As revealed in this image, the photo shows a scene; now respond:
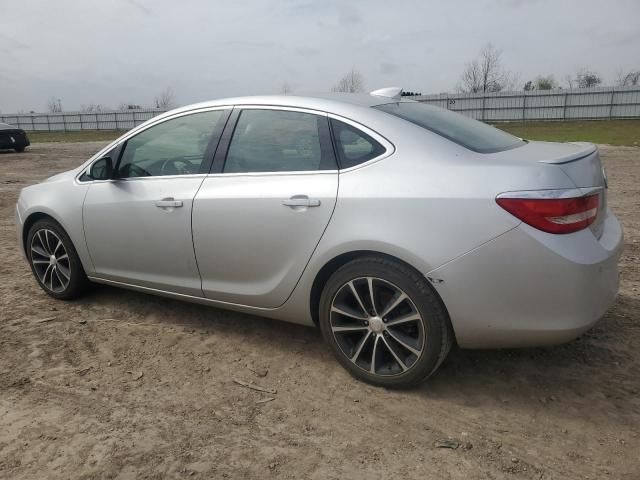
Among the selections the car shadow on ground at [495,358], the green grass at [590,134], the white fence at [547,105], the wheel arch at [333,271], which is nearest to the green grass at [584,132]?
the green grass at [590,134]

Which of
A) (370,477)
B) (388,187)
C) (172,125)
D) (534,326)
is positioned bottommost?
(370,477)

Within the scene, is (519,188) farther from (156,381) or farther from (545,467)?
(156,381)

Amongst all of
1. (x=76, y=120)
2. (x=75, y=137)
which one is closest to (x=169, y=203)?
(x=75, y=137)

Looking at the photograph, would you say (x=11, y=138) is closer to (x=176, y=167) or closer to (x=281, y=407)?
(x=176, y=167)

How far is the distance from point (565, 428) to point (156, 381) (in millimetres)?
2188

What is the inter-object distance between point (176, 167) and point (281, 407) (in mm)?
1780

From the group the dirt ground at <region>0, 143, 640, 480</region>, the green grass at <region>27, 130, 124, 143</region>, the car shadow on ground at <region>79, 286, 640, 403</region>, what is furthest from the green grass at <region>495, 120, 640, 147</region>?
the green grass at <region>27, 130, 124, 143</region>

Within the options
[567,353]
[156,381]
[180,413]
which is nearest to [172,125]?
[156,381]

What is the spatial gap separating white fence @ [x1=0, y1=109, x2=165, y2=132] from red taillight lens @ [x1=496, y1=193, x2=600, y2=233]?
157ft

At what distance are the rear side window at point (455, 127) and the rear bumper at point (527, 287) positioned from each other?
66cm

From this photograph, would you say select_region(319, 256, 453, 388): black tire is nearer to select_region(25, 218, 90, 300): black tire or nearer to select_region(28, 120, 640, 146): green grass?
select_region(25, 218, 90, 300): black tire

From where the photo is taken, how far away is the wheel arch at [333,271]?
2744 millimetres

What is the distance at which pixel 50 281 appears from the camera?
4.48 m

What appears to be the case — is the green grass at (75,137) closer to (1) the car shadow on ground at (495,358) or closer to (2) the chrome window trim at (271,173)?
(1) the car shadow on ground at (495,358)
